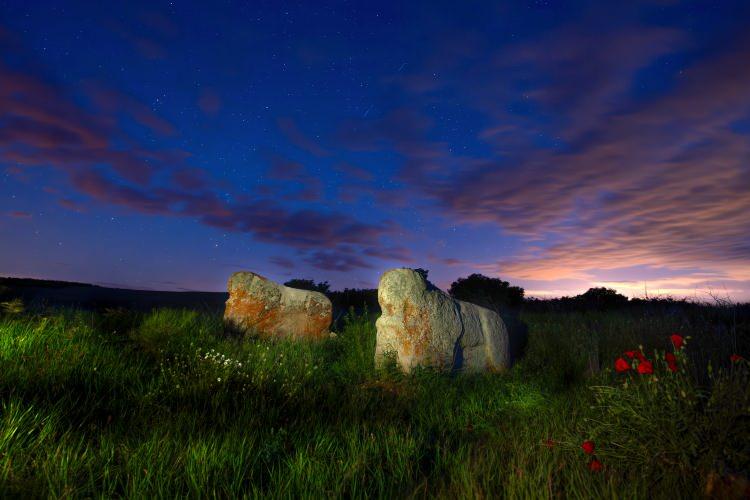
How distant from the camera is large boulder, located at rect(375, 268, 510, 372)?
26.2 feet

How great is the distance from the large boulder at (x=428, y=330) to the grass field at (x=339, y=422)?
43 cm

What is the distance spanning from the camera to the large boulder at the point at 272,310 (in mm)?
10820

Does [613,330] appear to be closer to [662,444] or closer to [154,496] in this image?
[662,444]

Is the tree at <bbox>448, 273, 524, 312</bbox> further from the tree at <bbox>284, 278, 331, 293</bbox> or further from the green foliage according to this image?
the green foliage

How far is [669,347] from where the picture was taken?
30.1 feet

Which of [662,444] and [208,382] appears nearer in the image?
[662,444]

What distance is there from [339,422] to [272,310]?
578 cm

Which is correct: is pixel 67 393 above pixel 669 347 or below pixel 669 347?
below

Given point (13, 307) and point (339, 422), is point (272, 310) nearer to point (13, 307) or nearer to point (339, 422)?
point (13, 307)

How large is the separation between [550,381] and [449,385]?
153cm

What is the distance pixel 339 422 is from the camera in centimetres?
553

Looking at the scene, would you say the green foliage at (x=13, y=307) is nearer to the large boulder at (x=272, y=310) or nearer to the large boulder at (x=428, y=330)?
the large boulder at (x=272, y=310)

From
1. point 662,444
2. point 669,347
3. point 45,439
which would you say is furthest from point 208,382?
point 669,347

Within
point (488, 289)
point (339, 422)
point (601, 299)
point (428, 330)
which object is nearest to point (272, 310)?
point (428, 330)
